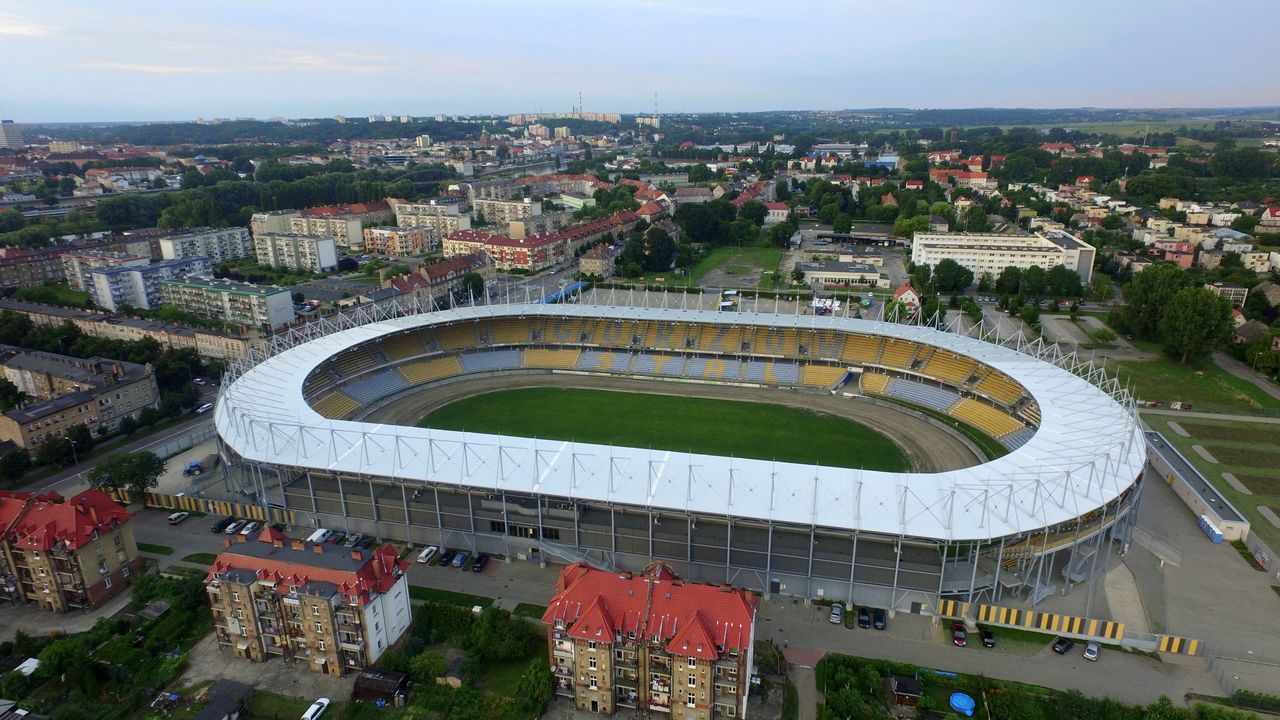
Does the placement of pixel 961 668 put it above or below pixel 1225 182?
below

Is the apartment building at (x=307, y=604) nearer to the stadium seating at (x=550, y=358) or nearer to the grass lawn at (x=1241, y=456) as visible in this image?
the stadium seating at (x=550, y=358)

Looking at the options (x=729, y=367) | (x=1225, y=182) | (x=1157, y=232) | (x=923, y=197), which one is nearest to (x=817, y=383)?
(x=729, y=367)

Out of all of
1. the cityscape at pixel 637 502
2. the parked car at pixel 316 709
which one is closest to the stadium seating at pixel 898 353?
the cityscape at pixel 637 502

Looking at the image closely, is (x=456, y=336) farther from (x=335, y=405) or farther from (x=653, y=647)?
(x=653, y=647)

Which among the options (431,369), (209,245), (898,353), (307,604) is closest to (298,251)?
(209,245)

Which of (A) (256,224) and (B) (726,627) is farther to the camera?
(A) (256,224)

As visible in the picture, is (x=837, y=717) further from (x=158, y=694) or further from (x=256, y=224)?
(x=256, y=224)

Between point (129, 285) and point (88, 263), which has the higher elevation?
point (88, 263)
